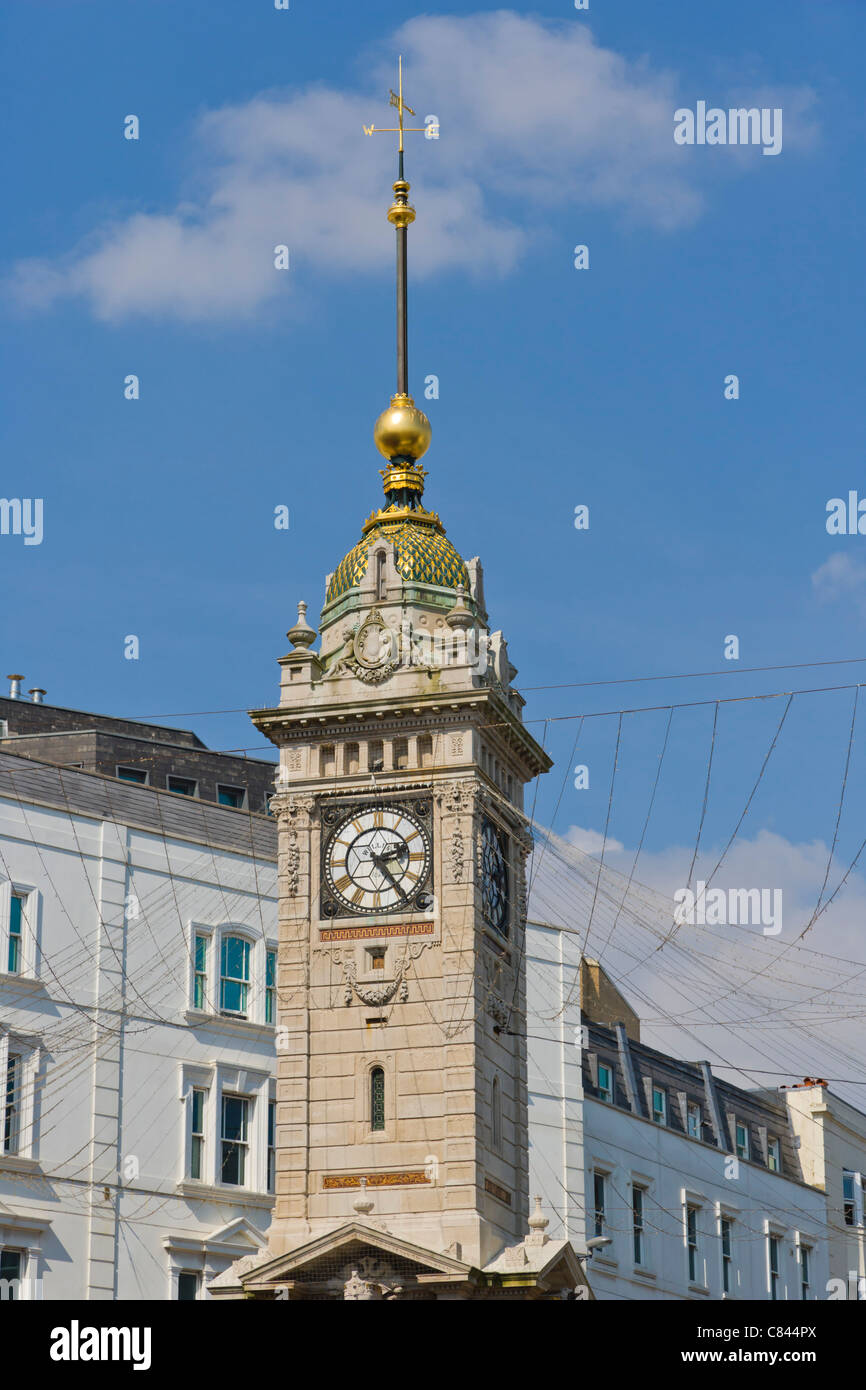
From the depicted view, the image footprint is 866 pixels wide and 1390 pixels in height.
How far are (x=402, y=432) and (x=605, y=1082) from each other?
29.7 metres

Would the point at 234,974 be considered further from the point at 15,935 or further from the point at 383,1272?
the point at 383,1272

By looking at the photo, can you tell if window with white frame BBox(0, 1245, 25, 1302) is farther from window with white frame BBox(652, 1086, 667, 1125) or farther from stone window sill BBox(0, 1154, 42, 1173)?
window with white frame BBox(652, 1086, 667, 1125)

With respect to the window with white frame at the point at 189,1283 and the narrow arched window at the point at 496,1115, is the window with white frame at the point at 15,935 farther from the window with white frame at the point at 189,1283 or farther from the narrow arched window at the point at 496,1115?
the narrow arched window at the point at 496,1115

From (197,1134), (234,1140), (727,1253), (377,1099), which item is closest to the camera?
(377,1099)

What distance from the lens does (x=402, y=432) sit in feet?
215

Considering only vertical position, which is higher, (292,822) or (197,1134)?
(292,822)

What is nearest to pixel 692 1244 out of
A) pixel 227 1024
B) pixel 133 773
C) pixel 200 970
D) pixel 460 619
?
pixel 227 1024

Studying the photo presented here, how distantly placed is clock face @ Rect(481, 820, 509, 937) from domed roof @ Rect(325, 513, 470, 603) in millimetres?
6799

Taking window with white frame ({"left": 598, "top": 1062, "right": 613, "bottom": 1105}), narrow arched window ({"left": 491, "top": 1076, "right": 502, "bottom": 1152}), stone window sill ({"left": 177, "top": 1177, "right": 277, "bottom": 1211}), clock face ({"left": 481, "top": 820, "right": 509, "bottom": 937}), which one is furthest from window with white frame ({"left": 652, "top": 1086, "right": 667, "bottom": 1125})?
narrow arched window ({"left": 491, "top": 1076, "right": 502, "bottom": 1152})

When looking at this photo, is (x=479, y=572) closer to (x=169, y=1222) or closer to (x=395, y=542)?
(x=395, y=542)

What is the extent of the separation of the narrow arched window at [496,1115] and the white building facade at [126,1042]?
12388 millimetres

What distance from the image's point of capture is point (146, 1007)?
68.9 meters
